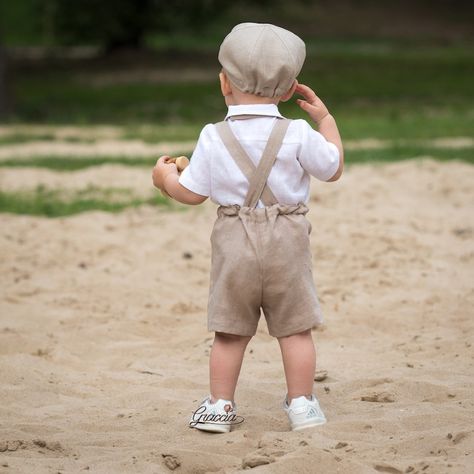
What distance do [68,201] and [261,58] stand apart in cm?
543

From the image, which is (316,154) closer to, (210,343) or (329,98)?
(210,343)

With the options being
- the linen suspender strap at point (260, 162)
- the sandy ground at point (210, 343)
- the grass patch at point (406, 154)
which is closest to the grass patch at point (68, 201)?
the sandy ground at point (210, 343)

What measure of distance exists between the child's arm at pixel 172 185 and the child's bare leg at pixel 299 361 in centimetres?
58

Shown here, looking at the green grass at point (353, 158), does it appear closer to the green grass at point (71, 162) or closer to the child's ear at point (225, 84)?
the green grass at point (71, 162)

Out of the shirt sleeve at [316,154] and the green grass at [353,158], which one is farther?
the green grass at [353,158]

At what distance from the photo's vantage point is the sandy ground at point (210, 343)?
371 centimetres

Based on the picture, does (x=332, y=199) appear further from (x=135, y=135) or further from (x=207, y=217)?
(x=135, y=135)

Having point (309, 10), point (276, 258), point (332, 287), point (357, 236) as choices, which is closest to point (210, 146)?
point (276, 258)

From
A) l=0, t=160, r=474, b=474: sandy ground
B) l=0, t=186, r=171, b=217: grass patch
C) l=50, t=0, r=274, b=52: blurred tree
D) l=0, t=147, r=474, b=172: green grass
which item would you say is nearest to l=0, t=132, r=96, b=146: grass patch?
l=0, t=147, r=474, b=172: green grass

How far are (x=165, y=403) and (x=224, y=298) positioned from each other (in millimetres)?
721

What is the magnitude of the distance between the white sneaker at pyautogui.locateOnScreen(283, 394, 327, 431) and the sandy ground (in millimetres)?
64

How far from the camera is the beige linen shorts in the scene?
3850 millimetres

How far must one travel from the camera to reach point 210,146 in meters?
3.86

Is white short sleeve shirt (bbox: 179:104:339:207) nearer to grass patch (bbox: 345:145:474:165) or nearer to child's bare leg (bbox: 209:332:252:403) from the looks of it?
child's bare leg (bbox: 209:332:252:403)
